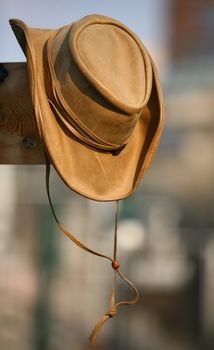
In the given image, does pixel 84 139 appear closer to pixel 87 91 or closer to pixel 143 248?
pixel 87 91

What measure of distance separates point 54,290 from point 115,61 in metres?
2.82

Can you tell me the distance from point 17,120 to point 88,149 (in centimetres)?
11

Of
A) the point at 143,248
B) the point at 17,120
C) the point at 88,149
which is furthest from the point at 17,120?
the point at 143,248

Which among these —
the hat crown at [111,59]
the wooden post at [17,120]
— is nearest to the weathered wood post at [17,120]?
the wooden post at [17,120]

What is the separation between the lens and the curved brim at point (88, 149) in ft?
2.06

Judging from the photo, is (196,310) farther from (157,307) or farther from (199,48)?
(199,48)

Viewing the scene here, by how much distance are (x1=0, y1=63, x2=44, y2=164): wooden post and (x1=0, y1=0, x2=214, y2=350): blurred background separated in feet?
7.25

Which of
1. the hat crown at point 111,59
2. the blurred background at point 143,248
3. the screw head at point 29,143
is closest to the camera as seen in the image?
the hat crown at point 111,59

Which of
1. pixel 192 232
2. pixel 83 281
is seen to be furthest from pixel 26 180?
pixel 192 232

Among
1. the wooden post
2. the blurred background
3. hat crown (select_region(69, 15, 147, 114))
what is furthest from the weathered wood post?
the blurred background

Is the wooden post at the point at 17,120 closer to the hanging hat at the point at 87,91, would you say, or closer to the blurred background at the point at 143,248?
the hanging hat at the point at 87,91

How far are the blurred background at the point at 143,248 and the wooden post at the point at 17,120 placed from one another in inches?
87.1

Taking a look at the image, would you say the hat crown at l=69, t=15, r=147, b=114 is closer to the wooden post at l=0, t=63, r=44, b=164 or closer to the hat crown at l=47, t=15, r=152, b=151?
the hat crown at l=47, t=15, r=152, b=151

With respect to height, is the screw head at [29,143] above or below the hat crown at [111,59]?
below
